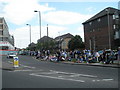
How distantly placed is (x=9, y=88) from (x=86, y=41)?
60662 millimetres

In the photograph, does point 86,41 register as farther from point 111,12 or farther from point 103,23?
point 111,12

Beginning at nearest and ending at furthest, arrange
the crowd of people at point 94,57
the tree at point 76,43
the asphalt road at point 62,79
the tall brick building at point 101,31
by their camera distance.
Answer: the asphalt road at point 62,79
the crowd of people at point 94,57
the tall brick building at point 101,31
the tree at point 76,43

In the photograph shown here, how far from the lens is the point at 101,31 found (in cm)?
5975

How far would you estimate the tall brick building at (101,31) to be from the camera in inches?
2162

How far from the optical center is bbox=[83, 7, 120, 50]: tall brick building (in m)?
54.9

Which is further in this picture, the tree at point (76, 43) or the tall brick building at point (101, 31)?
the tree at point (76, 43)

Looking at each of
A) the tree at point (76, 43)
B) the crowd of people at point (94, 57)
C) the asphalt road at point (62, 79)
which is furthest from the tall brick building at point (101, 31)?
the asphalt road at point (62, 79)

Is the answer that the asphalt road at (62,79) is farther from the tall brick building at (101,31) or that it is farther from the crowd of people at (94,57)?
the tall brick building at (101,31)

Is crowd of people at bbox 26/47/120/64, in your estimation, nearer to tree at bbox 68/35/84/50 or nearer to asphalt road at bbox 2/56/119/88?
asphalt road at bbox 2/56/119/88

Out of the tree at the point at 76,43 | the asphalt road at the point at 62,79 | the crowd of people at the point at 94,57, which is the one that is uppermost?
the tree at the point at 76,43

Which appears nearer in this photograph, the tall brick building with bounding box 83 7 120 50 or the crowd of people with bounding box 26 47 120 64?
the crowd of people with bounding box 26 47 120 64

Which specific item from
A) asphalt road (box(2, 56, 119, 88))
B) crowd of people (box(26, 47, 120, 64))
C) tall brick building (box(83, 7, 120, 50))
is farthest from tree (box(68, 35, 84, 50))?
asphalt road (box(2, 56, 119, 88))

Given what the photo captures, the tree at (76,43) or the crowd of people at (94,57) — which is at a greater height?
the tree at (76,43)

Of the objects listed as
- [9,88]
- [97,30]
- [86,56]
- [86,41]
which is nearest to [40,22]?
[86,56]
